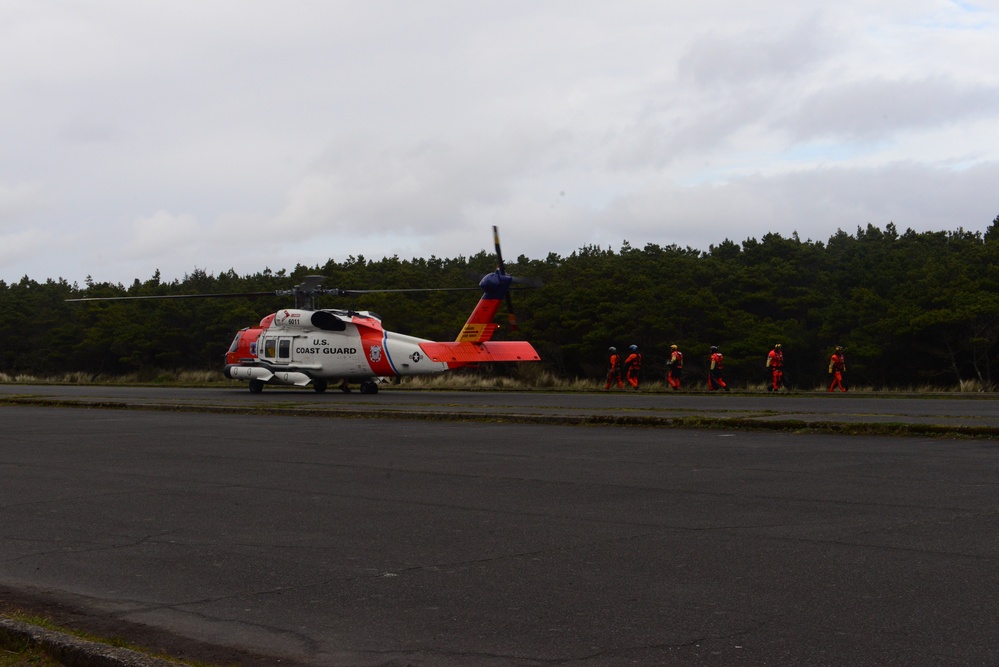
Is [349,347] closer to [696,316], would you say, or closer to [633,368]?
[633,368]

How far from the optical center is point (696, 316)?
5612 cm

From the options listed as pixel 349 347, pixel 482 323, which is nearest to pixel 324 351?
pixel 349 347

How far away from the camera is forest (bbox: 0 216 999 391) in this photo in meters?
48.2

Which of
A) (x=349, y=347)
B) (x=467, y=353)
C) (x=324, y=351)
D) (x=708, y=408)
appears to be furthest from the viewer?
(x=324, y=351)

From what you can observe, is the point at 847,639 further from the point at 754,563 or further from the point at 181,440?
the point at 181,440

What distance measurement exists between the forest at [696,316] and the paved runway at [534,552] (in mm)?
Result: 23209

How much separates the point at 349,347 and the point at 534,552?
92.0 ft

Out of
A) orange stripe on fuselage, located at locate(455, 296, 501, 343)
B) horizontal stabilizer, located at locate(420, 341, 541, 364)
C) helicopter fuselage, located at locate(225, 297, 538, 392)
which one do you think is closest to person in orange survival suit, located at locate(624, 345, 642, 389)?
helicopter fuselage, located at locate(225, 297, 538, 392)

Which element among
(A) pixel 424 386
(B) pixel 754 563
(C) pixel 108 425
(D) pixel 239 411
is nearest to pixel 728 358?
(A) pixel 424 386

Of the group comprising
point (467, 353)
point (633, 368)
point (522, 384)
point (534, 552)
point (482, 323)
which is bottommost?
point (534, 552)

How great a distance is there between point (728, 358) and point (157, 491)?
4229cm

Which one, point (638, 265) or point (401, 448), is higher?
point (638, 265)

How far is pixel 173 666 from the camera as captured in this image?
4984 mm

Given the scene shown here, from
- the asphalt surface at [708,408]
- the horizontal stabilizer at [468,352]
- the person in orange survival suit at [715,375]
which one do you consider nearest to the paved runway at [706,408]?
the asphalt surface at [708,408]
